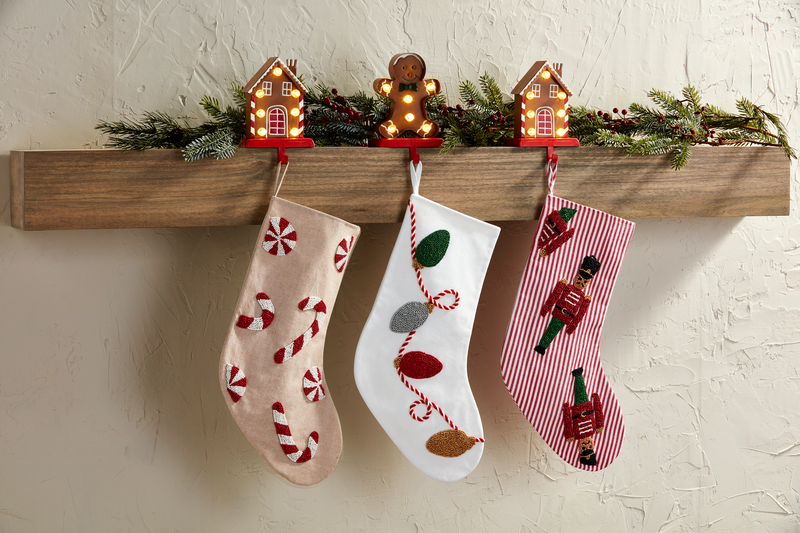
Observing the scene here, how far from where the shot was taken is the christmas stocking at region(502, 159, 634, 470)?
0.96 m

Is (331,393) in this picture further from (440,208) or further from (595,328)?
(595,328)

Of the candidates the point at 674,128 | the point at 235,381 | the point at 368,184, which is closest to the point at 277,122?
the point at 368,184

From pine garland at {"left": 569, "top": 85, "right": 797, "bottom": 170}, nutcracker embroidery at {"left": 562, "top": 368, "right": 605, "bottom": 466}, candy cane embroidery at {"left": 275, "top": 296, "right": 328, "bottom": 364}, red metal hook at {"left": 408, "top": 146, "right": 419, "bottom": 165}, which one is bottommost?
nutcracker embroidery at {"left": 562, "top": 368, "right": 605, "bottom": 466}

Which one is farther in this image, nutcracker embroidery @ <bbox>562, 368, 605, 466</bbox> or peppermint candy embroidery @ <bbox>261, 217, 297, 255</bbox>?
nutcracker embroidery @ <bbox>562, 368, 605, 466</bbox>

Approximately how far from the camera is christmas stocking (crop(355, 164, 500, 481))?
2.99 feet

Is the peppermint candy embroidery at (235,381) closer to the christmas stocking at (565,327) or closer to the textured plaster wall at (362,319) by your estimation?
the textured plaster wall at (362,319)

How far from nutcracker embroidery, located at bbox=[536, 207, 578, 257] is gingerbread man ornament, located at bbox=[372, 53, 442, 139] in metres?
0.27

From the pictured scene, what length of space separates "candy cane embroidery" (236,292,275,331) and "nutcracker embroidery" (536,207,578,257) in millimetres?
491

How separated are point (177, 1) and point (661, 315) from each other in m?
1.17

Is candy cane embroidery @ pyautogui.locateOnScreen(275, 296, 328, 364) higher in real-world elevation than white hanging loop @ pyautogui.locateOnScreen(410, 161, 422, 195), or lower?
lower

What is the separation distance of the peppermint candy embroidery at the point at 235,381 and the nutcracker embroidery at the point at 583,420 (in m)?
0.59

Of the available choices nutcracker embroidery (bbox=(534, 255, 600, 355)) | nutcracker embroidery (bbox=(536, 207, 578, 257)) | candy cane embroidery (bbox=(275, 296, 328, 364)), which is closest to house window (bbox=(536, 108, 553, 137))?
nutcracker embroidery (bbox=(536, 207, 578, 257))

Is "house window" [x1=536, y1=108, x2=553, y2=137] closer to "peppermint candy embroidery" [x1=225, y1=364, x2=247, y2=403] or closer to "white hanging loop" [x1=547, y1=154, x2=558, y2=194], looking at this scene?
"white hanging loop" [x1=547, y1=154, x2=558, y2=194]

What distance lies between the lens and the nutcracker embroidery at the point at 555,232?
94 centimetres
